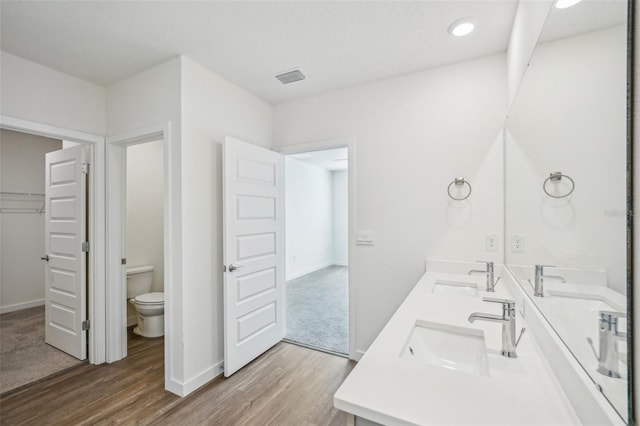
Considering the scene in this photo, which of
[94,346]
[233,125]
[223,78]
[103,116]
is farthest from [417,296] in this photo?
[103,116]

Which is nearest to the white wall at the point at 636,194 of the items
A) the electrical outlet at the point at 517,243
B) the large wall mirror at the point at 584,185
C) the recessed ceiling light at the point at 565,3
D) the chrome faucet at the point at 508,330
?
the large wall mirror at the point at 584,185

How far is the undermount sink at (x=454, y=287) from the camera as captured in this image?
77.3 inches

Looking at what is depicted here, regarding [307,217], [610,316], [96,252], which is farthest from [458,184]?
[307,217]

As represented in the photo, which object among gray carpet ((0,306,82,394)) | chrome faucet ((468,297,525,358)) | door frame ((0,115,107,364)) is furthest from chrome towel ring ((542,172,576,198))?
gray carpet ((0,306,82,394))

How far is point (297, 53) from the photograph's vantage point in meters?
2.17

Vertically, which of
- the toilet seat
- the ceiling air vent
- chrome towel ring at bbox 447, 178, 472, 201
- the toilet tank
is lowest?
the toilet seat

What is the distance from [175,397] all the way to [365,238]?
1.91 m

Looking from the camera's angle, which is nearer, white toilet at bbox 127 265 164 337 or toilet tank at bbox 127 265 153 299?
white toilet at bbox 127 265 164 337

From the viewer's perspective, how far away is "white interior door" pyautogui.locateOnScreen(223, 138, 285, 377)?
2355 millimetres

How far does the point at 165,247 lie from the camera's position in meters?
2.23

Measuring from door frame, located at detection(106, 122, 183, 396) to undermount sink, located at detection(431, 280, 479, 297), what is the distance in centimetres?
188

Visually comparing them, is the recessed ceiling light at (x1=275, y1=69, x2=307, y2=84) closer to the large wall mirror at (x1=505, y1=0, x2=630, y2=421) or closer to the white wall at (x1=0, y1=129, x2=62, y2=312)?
the large wall mirror at (x1=505, y1=0, x2=630, y2=421)

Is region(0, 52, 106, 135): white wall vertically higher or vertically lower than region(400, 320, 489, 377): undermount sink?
higher

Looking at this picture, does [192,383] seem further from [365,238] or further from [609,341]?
[609,341]
